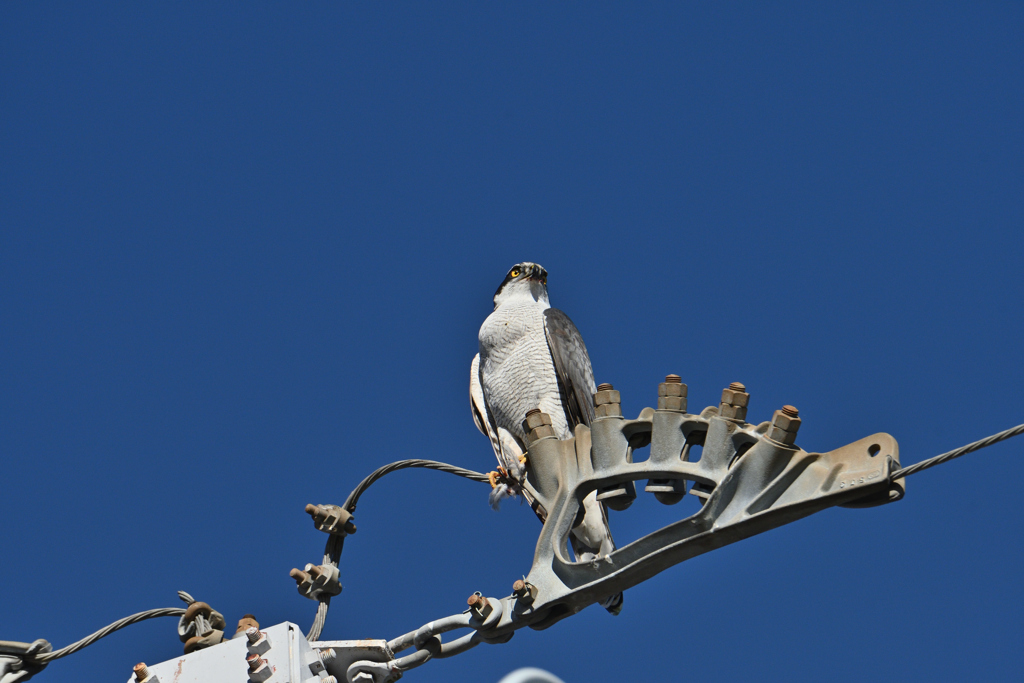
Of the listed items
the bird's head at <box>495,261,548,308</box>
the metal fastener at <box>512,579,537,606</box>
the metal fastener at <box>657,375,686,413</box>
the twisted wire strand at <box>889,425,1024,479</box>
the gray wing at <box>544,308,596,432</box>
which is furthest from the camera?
the bird's head at <box>495,261,548,308</box>

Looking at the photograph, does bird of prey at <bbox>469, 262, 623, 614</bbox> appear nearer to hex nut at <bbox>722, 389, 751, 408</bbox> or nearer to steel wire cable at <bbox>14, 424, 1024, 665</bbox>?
steel wire cable at <bbox>14, 424, 1024, 665</bbox>

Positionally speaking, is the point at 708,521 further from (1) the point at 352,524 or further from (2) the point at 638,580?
(1) the point at 352,524

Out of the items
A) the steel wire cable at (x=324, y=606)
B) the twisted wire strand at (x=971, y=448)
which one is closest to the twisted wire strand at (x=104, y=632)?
the steel wire cable at (x=324, y=606)

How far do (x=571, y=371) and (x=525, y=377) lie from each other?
0.37 meters

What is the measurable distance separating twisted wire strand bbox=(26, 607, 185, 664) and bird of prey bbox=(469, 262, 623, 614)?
107 inches

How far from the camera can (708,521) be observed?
4492 mm

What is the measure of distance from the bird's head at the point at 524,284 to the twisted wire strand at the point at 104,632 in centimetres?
446

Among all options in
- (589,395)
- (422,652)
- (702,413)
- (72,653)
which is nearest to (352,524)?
(422,652)

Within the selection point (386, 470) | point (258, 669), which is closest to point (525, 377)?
point (386, 470)

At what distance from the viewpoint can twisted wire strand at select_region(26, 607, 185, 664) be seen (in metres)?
5.25

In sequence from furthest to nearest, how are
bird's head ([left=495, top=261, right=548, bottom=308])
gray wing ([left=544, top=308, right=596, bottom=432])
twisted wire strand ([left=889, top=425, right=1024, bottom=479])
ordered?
bird's head ([left=495, top=261, right=548, bottom=308]), gray wing ([left=544, top=308, right=596, bottom=432]), twisted wire strand ([left=889, top=425, right=1024, bottom=479])

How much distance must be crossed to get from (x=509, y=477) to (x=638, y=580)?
2.41 meters

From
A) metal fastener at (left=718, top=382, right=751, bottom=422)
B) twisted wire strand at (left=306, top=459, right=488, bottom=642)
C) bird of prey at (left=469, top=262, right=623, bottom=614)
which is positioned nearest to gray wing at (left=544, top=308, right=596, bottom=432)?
bird of prey at (left=469, top=262, right=623, bottom=614)

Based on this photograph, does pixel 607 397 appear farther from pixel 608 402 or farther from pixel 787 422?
pixel 787 422
